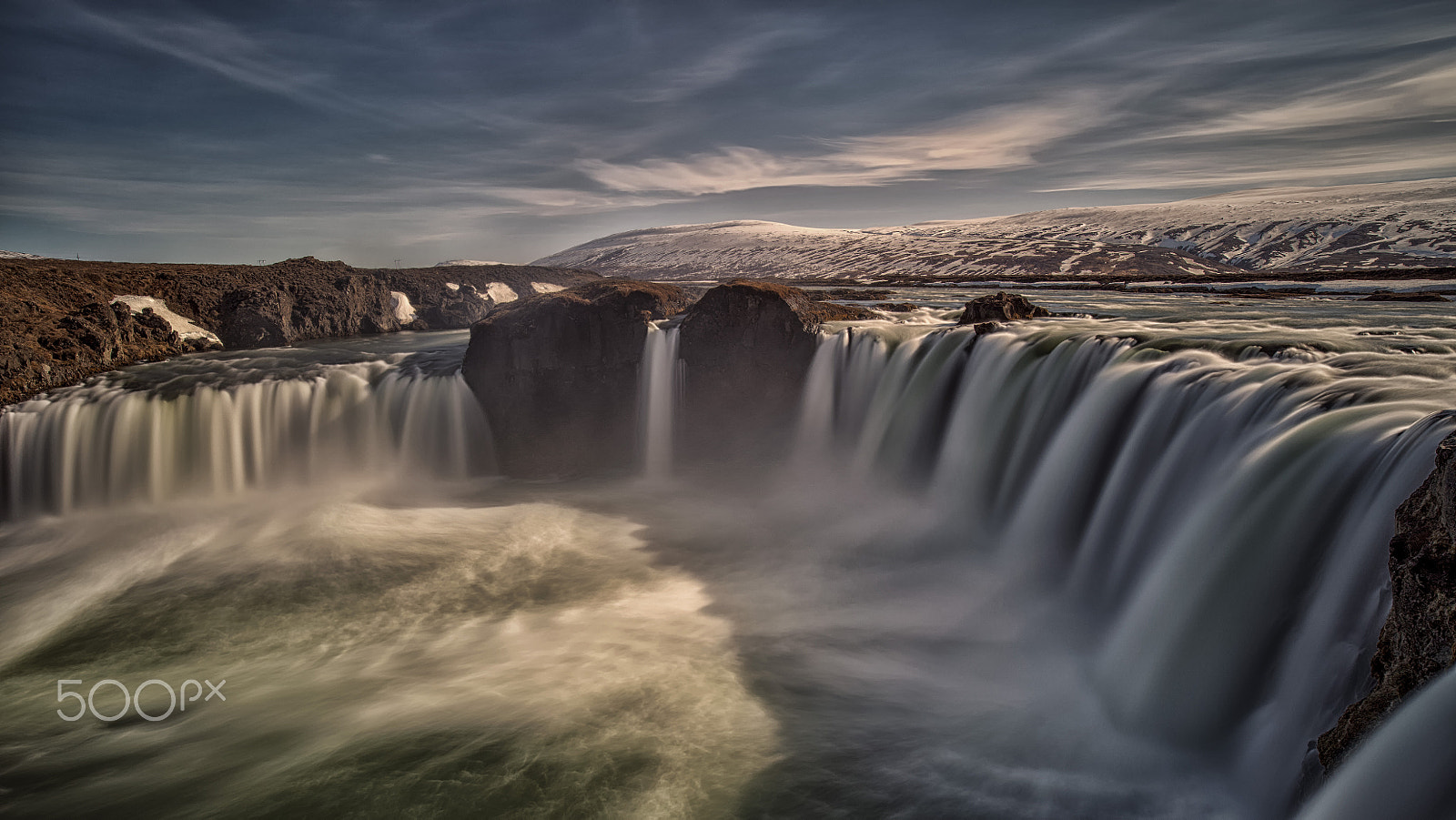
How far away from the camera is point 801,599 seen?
1038cm

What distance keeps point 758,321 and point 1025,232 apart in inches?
4900

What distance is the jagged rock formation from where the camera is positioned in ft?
55.6

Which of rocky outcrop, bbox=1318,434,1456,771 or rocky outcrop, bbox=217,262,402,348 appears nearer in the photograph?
rocky outcrop, bbox=1318,434,1456,771

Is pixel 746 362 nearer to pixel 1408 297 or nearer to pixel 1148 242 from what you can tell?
pixel 1408 297

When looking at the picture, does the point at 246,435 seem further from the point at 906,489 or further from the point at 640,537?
the point at 906,489

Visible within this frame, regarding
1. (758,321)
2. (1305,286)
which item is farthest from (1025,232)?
(758,321)

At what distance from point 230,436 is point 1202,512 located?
63.3ft

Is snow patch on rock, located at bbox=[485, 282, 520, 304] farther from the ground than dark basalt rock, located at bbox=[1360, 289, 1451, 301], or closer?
farther from the ground

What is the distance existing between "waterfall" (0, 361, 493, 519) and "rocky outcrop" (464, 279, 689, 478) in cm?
86

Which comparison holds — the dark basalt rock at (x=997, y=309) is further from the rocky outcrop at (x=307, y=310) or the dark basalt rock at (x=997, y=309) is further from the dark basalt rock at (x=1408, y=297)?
the rocky outcrop at (x=307, y=310)

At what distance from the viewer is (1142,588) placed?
7.18 metres

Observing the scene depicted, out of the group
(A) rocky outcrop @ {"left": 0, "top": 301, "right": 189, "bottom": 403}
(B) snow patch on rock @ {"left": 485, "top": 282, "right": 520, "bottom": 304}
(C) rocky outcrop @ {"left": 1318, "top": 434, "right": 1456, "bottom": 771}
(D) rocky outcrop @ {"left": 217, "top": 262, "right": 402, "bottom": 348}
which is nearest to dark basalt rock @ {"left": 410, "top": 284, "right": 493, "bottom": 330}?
(B) snow patch on rock @ {"left": 485, "top": 282, "right": 520, "bottom": 304}

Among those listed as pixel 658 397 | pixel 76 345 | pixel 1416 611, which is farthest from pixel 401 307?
pixel 1416 611

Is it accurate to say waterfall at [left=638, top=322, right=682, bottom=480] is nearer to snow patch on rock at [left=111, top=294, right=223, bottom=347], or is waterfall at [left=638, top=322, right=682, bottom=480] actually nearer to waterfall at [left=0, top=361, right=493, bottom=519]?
waterfall at [left=0, top=361, right=493, bottom=519]
